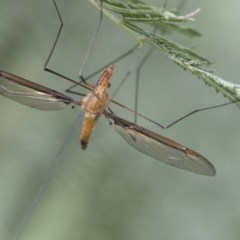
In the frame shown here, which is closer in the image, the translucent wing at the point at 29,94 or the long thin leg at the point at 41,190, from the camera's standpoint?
the translucent wing at the point at 29,94

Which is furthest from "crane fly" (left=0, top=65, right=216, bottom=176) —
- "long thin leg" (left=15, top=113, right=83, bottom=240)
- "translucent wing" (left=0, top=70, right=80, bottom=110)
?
"long thin leg" (left=15, top=113, right=83, bottom=240)

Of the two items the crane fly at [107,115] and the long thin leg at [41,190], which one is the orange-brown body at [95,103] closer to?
the crane fly at [107,115]

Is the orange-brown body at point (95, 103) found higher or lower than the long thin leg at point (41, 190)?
higher

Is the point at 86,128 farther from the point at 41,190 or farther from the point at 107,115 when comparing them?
the point at 41,190

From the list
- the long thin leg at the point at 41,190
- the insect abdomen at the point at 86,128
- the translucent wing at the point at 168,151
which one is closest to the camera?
the translucent wing at the point at 168,151

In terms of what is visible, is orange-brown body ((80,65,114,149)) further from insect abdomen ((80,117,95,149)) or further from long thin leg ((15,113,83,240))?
long thin leg ((15,113,83,240))

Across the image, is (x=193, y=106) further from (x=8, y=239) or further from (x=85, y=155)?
(x=8, y=239)

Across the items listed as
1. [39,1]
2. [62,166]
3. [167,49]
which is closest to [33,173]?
[62,166]

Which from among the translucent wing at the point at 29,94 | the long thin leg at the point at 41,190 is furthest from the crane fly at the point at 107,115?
the long thin leg at the point at 41,190
